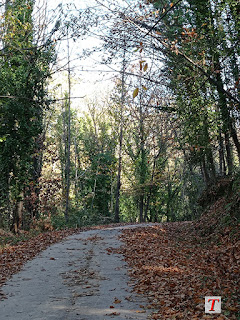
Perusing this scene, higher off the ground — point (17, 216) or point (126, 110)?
point (126, 110)

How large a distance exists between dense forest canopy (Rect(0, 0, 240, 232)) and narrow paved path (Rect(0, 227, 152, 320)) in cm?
356

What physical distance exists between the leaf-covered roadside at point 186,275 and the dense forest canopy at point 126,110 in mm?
2854

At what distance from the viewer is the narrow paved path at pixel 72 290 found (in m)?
5.52

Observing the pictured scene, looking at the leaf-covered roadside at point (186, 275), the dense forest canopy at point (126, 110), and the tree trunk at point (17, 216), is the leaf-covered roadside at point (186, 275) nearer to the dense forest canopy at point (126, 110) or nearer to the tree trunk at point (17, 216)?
the dense forest canopy at point (126, 110)

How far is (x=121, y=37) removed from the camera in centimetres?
926

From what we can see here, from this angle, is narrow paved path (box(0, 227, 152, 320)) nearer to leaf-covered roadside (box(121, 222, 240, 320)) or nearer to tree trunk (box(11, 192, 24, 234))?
leaf-covered roadside (box(121, 222, 240, 320))

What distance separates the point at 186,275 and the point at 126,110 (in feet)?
75.7

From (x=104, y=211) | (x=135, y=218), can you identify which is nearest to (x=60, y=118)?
(x=104, y=211)

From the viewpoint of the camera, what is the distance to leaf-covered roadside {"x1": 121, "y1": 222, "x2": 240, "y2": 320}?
17.7 ft

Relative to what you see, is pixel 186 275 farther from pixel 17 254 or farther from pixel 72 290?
pixel 17 254

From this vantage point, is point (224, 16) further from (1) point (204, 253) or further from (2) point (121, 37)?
(1) point (204, 253)

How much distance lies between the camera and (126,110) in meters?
29.5

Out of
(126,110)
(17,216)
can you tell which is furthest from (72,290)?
(126,110)

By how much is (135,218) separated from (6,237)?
29320mm
